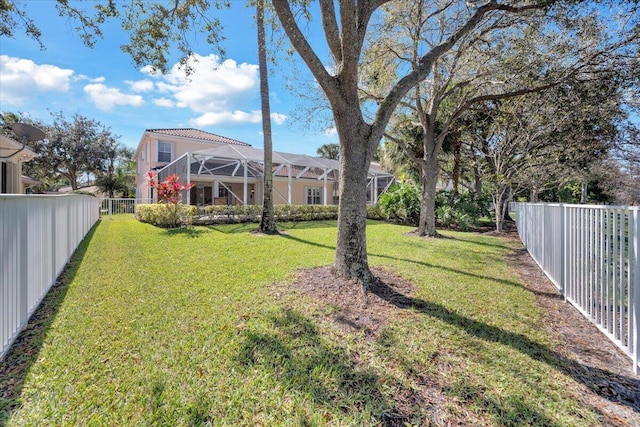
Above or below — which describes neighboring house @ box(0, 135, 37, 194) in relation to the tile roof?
below

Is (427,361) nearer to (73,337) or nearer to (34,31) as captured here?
(73,337)

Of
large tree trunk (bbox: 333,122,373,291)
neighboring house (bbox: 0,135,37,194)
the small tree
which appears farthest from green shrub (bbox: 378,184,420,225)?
neighboring house (bbox: 0,135,37,194)

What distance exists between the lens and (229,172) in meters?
21.8

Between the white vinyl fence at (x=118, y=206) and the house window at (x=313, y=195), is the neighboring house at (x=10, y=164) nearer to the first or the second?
the white vinyl fence at (x=118, y=206)

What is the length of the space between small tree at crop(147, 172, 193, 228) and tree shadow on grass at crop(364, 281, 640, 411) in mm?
10266

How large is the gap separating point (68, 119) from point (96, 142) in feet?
9.48

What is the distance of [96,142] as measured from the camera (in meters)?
29.0

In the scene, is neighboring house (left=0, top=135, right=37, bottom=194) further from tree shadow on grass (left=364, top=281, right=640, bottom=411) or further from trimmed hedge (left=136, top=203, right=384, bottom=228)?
tree shadow on grass (left=364, top=281, right=640, bottom=411)

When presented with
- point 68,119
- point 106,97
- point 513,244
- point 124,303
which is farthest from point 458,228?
point 68,119

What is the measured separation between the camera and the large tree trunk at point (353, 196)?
192 inches

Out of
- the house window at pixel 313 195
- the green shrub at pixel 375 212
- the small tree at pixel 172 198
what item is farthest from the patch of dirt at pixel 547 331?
the house window at pixel 313 195

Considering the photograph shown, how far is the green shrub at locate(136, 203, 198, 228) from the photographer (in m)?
12.7

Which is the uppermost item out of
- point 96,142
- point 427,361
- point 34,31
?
point 96,142

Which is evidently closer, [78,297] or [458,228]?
[78,297]
